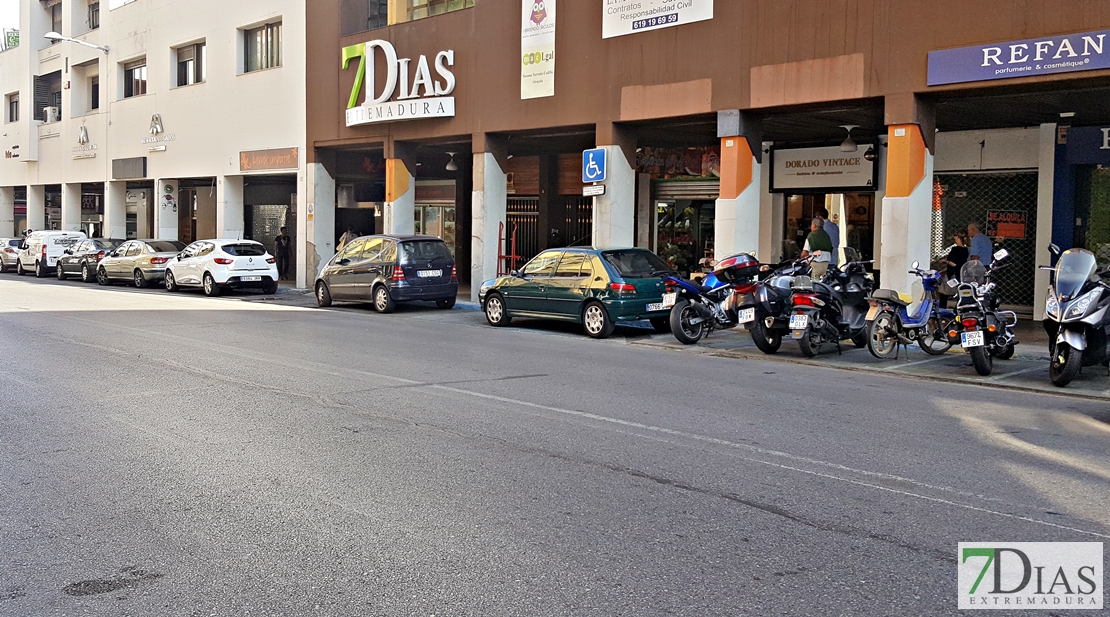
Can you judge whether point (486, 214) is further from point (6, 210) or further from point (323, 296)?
point (6, 210)

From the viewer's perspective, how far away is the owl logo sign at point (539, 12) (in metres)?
21.0

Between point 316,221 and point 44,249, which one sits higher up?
point 316,221

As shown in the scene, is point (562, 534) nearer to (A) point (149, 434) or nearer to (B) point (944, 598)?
(B) point (944, 598)

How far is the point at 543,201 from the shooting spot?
92.7 ft

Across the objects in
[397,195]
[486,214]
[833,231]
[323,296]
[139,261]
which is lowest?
[323,296]

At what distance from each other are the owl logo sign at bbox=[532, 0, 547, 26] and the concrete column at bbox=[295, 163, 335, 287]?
9.42 m

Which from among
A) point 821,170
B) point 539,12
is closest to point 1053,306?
point 821,170

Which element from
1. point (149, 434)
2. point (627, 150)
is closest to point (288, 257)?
point (627, 150)

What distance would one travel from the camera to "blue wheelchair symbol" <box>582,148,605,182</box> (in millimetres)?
20094

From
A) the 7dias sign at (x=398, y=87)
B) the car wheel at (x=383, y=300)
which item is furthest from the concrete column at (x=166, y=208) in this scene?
the car wheel at (x=383, y=300)

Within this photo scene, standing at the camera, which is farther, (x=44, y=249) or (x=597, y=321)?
(x=44, y=249)

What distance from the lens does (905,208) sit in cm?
1570

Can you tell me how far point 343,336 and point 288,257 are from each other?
736 inches

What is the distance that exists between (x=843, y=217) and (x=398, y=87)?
1106 centimetres
